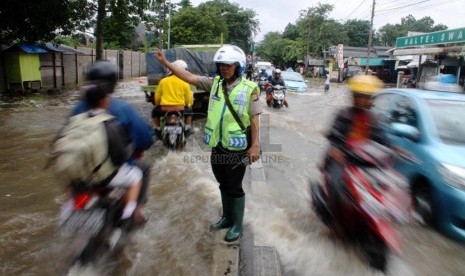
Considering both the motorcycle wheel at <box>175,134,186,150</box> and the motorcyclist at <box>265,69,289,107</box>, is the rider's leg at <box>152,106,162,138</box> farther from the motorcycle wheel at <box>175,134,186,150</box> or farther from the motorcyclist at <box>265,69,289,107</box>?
the motorcyclist at <box>265,69,289,107</box>

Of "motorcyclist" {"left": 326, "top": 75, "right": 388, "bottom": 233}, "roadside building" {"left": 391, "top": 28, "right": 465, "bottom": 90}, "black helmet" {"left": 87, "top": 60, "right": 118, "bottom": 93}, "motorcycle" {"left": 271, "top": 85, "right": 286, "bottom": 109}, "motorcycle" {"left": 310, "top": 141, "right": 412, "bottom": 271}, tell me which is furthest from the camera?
"roadside building" {"left": 391, "top": 28, "right": 465, "bottom": 90}

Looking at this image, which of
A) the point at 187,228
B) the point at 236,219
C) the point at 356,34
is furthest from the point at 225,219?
the point at 356,34

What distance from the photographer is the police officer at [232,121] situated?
12.2 ft

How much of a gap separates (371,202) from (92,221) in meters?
2.19

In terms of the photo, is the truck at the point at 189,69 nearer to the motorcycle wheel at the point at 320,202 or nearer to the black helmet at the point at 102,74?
the motorcycle wheel at the point at 320,202

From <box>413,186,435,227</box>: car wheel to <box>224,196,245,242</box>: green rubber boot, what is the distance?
7.17 ft

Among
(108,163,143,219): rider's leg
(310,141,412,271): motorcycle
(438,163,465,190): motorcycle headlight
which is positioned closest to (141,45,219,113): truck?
(438,163,465,190): motorcycle headlight

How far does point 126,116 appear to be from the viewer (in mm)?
Result: 3197

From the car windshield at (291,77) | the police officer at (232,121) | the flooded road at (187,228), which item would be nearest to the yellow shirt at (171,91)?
the flooded road at (187,228)

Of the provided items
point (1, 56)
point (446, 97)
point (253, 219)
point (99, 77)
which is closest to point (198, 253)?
point (253, 219)

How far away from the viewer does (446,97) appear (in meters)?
5.51

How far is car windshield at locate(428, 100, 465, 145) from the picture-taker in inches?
191

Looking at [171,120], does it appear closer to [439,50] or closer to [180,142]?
[180,142]

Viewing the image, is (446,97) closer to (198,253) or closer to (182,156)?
(198,253)
